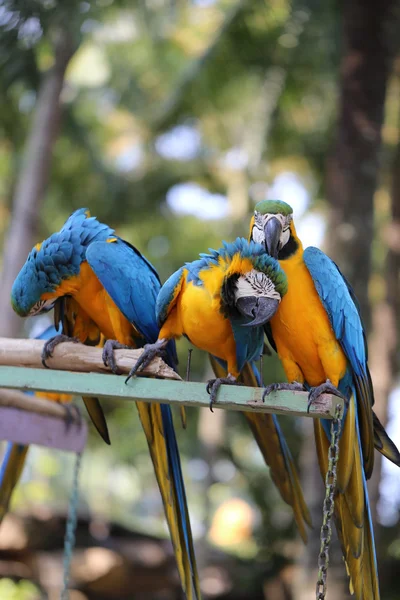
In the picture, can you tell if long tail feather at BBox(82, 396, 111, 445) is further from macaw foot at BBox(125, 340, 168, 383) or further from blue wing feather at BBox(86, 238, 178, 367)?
macaw foot at BBox(125, 340, 168, 383)

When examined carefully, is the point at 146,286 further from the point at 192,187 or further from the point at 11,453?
the point at 192,187

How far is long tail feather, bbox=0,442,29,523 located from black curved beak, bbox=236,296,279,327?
2030 mm

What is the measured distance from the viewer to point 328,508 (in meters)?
1.98

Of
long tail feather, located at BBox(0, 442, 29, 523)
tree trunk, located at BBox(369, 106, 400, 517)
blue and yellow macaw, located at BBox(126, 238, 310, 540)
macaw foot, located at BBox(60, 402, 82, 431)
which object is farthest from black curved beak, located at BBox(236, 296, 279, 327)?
tree trunk, located at BBox(369, 106, 400, 517)

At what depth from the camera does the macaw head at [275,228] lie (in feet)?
7.48

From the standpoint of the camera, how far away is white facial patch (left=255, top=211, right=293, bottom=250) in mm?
Result: 2303

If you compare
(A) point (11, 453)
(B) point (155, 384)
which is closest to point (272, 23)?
(A) point (11, 453)

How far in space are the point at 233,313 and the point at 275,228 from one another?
33cm

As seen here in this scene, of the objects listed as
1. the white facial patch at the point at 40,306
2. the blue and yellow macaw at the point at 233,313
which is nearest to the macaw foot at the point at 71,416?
the white facial patch at the point at 40,306

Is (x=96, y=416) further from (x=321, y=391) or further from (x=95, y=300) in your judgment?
(x=321, y=391)

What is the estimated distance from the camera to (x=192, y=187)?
9703 mm

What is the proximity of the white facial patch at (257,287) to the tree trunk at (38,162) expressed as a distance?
3.45 metres

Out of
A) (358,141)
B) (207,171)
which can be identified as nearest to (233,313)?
(358,141)

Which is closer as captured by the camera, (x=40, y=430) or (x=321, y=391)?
(x=321, y=391)
